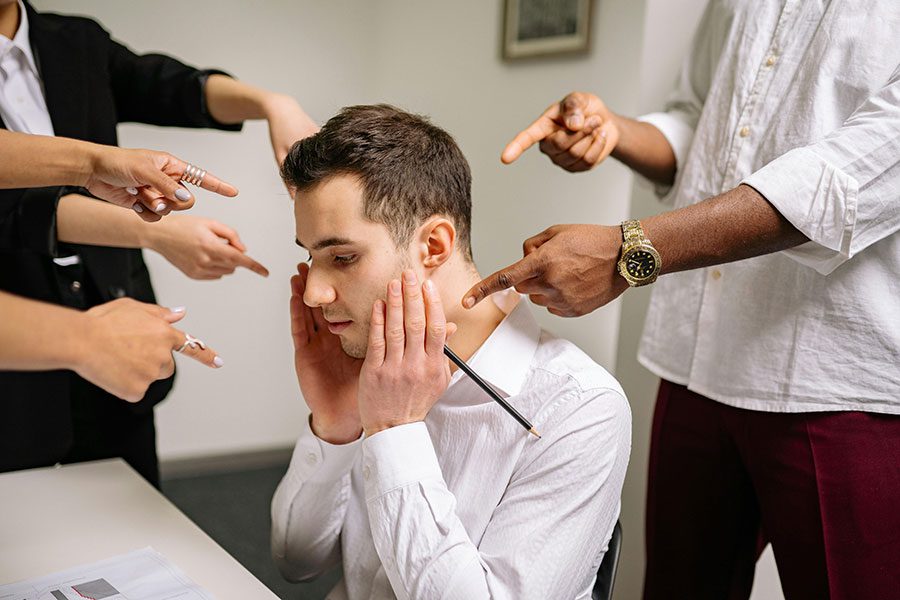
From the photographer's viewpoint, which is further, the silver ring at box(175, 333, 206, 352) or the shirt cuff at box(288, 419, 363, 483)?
the shirt cuff at box(288, 419, 363, 483)

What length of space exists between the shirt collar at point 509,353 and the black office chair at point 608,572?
11.6 inches

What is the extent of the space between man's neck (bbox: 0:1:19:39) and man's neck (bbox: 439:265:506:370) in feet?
3.67

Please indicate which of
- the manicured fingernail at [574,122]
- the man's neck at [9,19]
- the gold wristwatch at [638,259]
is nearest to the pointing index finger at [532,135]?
the manicured fingernail at [574,122]

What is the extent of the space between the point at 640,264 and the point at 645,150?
0.53 m

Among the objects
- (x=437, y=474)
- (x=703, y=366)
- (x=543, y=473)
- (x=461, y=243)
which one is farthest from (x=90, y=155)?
(x=703, y=366)

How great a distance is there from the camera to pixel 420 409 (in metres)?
1.23

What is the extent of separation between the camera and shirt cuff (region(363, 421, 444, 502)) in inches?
46.6

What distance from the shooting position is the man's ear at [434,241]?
1.38 m

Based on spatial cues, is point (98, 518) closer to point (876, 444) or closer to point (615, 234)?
point (615, 234)

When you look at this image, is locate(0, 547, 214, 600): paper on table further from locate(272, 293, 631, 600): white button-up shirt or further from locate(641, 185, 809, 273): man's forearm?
locate(641, 185, 809, 273): man's forearm

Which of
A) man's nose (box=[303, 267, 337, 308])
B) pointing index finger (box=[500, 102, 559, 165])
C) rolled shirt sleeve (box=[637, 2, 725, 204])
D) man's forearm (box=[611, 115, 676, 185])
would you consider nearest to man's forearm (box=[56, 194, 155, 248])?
man's nose (box=[303, 267, 337, 308])

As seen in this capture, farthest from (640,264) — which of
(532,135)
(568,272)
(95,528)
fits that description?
(95,528)

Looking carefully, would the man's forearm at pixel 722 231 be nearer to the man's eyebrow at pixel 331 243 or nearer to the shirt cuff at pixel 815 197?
the shirt cuff at pixel 815 197

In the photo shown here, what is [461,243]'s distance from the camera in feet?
4.82
